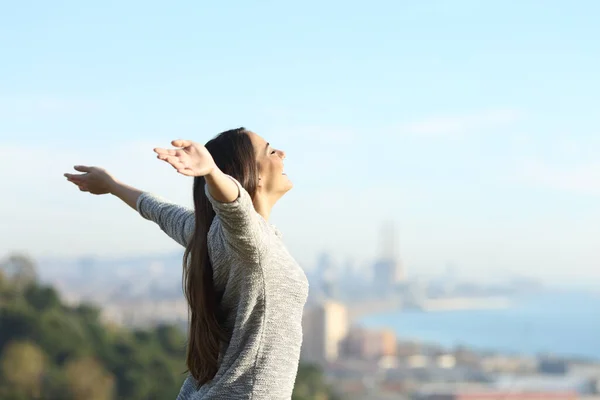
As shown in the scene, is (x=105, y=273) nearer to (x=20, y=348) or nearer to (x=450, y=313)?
(x=450, y=313)

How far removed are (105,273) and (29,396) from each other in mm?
47264

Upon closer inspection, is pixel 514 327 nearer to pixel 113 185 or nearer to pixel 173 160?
pixel 113 185

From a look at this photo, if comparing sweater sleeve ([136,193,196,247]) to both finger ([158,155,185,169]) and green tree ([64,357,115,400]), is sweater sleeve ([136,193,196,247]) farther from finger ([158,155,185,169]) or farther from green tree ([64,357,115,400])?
green tree ([64,357,115,400])

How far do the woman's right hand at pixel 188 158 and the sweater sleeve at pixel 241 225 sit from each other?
0.05 meters

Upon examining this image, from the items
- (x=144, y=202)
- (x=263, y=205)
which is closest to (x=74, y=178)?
(x=144, y=202)

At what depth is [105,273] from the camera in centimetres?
5997

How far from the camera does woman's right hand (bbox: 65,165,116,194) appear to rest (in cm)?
152

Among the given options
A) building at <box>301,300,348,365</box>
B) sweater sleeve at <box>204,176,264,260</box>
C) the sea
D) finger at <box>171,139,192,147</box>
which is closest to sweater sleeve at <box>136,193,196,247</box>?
sweater sleeve at <box>204,176,264,260</box>

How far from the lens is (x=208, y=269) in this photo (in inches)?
46.4

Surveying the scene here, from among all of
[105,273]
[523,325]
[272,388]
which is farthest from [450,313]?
[272,388]

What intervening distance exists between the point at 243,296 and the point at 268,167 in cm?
16

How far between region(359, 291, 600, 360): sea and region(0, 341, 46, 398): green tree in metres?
36.7

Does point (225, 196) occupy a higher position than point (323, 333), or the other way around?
point (225, 196)

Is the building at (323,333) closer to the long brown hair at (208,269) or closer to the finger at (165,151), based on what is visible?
the long brown hair at (208,269)
